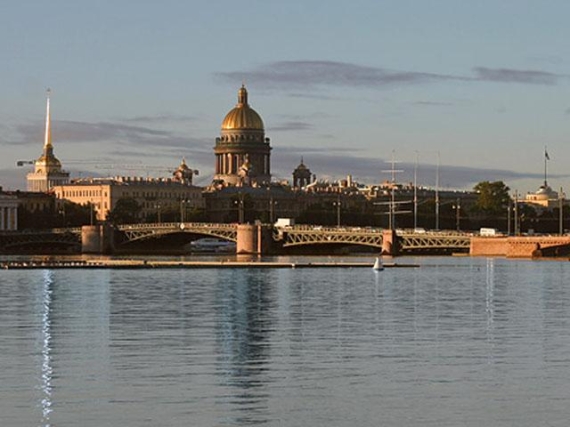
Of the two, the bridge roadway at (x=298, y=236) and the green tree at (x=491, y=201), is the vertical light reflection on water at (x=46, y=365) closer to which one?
the bridge roadway at (x=298, y=236)

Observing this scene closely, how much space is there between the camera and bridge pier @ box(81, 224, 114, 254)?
14250cm

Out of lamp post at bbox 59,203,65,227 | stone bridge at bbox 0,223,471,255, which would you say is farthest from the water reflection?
lamp post at bbox 59,203,65,227

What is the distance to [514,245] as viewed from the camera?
125875 millimetres

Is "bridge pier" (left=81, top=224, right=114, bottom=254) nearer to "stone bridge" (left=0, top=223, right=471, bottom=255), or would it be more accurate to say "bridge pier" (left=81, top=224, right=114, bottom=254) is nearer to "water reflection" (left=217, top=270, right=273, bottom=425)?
"stone bridge" (left=0, top=223, right=471, bottom=255)

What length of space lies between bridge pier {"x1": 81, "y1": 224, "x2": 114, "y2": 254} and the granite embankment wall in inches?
1235

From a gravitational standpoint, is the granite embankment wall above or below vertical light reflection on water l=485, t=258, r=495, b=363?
above

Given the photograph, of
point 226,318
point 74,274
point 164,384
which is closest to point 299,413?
point 164,384

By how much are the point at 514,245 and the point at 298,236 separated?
17610 mm

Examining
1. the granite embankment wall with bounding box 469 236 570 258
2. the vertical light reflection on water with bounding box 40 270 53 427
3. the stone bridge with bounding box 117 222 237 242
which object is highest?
the stone bridge with bounding box 117 222 237 242

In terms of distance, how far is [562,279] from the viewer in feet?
276

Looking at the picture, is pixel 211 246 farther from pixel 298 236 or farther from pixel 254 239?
pixel 298 236

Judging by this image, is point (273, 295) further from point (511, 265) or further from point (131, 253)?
point (131, 253)

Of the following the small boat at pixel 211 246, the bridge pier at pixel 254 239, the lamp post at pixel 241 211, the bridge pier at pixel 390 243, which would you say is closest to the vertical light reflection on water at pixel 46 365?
the bridge pier at pixel 390 243

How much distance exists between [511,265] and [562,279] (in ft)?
80.0
